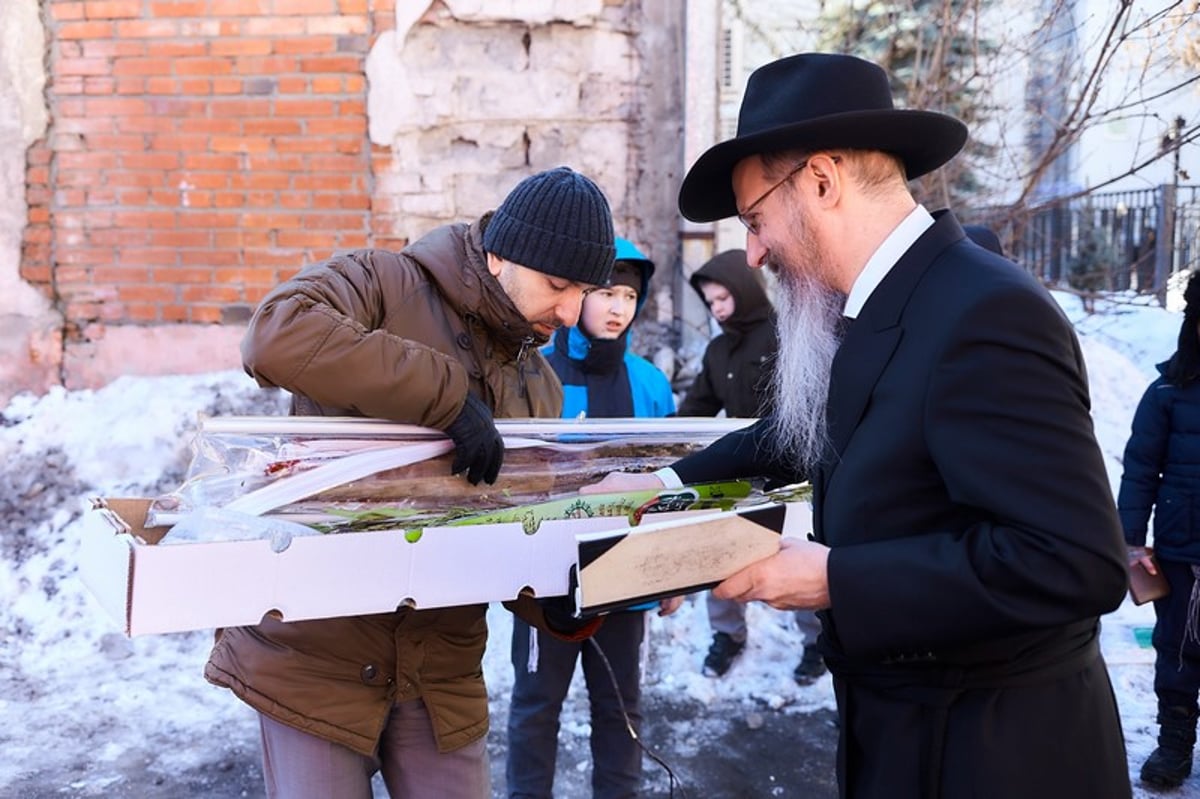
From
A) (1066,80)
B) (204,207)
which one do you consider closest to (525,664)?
(204,207)

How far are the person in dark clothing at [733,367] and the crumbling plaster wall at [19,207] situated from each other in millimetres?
3932

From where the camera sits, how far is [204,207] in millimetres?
6070

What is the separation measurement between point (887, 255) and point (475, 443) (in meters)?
1.01

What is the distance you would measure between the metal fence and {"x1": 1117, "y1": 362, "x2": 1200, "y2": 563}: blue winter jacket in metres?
2.39

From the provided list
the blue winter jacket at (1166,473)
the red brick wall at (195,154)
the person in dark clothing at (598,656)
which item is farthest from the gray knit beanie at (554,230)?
the red brick wall at (195,154)

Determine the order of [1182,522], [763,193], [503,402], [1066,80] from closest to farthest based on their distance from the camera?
[763,193]
[503,402]
[1182,522]
[1066,80]

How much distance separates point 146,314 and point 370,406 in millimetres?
4501

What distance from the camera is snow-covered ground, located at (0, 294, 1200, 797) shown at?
444 centimetres

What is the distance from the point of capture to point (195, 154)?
6047 mm

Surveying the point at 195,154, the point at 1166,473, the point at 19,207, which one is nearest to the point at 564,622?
the point at 1166,473

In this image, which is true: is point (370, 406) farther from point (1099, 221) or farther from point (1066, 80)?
point (1099, 221)

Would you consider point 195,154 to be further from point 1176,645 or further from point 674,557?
point 1176,645

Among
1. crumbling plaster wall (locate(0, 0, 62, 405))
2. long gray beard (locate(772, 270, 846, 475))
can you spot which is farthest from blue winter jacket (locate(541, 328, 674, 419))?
crumbling plaster wall (locate(0, 0, 62, 405))

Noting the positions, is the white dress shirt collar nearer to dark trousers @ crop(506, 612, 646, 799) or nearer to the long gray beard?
the long gray beard
